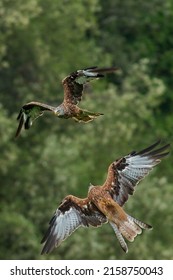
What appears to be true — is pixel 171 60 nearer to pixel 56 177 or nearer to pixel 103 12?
pixel 103 12

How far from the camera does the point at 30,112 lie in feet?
35.1

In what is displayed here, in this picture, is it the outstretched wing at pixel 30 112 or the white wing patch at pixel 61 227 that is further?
the white wing patch at pixel 61 227

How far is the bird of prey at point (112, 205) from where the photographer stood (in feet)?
33.9

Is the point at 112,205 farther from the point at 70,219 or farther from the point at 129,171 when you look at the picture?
the point at 70,219

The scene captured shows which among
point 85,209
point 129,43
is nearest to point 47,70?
point 129,43

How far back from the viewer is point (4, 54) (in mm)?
39188

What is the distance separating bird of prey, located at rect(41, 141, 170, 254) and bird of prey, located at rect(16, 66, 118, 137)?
55cm

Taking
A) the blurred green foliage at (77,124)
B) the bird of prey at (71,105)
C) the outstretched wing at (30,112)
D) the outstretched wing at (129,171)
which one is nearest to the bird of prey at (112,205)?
the outstretched wing at (129,171)

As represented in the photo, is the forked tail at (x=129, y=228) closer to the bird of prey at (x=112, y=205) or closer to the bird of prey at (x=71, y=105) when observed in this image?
the bird of prey at (x=112, y=205)

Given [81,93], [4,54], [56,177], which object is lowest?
[81,93]

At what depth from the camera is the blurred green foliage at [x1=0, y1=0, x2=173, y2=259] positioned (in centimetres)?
3170

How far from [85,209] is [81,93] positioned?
894 millimetres

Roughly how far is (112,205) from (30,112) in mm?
890

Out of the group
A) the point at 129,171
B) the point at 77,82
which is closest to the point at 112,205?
the point at 129,171
